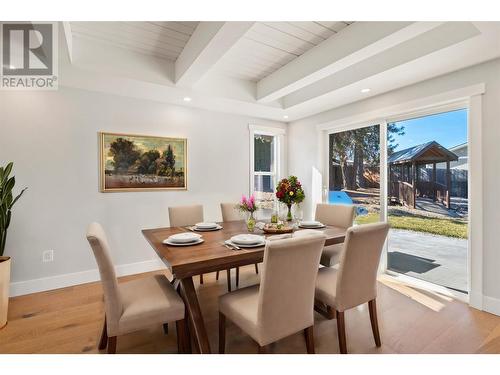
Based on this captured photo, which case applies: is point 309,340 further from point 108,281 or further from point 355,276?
point 108,281

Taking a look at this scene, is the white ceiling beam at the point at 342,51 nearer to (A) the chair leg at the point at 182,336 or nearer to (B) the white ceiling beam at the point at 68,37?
(B) the white ceiling beam at the point at 68,37

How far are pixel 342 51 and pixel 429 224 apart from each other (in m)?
2.22

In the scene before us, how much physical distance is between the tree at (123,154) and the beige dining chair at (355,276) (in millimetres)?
2760

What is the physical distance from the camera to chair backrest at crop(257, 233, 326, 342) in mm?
1391

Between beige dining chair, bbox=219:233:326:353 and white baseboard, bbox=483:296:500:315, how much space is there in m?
1.97

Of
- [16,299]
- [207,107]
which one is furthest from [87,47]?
[16,299]

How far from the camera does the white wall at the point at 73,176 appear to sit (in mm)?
2807

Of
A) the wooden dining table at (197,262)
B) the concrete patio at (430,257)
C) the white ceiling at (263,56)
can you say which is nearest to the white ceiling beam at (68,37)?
the white ceiling at (263,56)

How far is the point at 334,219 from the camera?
9.82 feet

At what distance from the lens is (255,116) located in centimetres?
431

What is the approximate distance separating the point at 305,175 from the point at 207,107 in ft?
6.48

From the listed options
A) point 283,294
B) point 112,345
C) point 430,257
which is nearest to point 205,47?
point 283,294

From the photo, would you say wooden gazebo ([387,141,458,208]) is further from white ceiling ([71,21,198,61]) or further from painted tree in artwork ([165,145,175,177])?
painted tree in artwork ([165,145,175,177])

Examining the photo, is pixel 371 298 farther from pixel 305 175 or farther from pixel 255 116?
pixel 255 116
